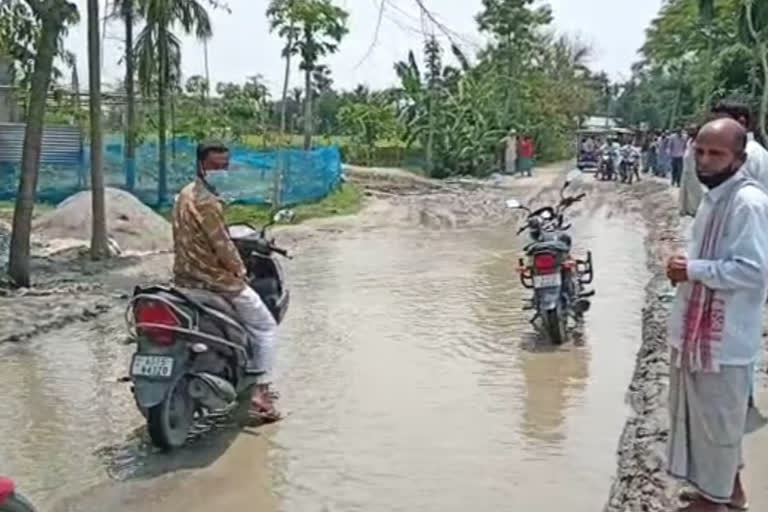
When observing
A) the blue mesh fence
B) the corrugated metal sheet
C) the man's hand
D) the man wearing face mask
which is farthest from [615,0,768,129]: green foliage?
the corrugated metal sheet

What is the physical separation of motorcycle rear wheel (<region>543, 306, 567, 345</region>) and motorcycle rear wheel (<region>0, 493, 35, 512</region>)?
589cm

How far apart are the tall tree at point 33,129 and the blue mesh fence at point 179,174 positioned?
11246mm

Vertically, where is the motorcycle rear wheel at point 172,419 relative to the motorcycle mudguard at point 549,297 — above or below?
below

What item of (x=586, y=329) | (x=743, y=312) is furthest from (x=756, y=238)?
(x=586, y=329)

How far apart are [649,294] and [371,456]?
6.40 m

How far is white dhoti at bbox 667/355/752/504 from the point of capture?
4.38 m

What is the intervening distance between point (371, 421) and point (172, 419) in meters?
1.34

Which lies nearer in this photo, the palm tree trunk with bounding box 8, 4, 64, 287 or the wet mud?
the wet mud

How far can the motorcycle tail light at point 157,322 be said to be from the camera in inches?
239

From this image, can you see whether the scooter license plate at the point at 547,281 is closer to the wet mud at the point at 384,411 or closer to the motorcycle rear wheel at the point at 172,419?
the wet mud at the point at 384,411

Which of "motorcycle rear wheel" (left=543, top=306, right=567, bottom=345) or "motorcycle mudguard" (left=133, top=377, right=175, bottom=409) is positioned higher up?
"motorcycle mudguard" (left=133, top=377, right=175, bottom=409)

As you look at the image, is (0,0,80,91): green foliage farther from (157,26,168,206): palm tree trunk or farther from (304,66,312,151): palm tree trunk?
(304,66,312,151): palm tree trunk

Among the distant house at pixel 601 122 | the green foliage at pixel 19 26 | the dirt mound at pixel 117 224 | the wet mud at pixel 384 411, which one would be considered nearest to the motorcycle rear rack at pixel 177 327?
the wet mud at pixel 384 411

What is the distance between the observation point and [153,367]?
19.8 ft
